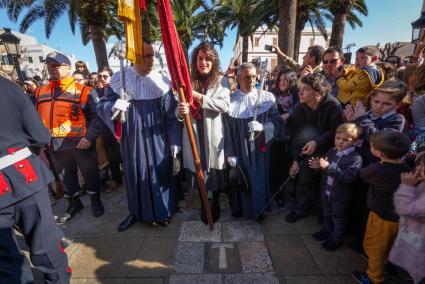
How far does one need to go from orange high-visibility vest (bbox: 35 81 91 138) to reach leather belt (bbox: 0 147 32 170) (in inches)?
47.5

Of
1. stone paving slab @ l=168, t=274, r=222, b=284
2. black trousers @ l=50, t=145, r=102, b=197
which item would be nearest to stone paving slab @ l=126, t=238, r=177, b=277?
stone paving slab @ l=168, t=274, r=222, b=284

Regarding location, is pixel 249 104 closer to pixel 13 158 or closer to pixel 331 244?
pixel 331 244

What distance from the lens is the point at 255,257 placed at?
2.32 m

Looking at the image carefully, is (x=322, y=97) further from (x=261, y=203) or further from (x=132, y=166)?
(x=132, y=166)

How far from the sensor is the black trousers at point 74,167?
3.05 m

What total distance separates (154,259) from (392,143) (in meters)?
2.23

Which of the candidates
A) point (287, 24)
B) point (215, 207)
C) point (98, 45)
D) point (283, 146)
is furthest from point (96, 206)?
point (98, 45)

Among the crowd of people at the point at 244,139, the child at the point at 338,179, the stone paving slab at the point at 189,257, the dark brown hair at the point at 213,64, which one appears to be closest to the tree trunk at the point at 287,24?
the crowd of people at the point at 244,139

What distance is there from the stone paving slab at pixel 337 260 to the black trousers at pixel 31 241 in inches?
85.8

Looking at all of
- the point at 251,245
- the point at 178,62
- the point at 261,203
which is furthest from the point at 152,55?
the point at 251,245

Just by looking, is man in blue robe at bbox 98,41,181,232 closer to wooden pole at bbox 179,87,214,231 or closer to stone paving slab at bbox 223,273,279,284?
wooden pole at bbox 179,87,214,231

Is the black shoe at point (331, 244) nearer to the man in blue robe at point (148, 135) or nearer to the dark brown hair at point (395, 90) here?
the dark brown hair at point (395, 90)

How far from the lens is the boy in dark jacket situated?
2.51 meters

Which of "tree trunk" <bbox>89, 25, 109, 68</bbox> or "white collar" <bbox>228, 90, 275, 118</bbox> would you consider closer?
"white collar" <bbox>228, 90, 275, 118</bbox>
